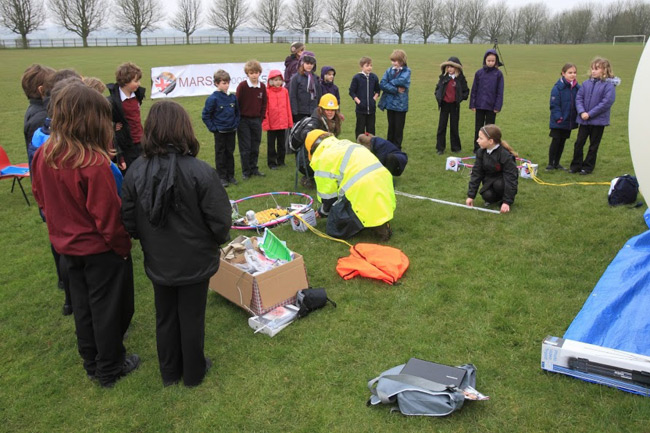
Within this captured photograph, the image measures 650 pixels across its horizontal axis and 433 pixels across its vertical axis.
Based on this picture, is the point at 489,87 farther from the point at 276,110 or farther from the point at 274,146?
the point at 274,146

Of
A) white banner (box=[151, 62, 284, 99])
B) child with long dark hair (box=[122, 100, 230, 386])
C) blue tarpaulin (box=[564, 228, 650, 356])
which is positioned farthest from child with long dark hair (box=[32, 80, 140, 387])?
white banner (box=[151, 62, 284, 99])

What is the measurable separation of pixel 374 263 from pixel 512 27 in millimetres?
99743

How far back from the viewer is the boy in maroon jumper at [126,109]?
6.22 metres

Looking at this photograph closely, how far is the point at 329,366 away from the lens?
3867 millimetres

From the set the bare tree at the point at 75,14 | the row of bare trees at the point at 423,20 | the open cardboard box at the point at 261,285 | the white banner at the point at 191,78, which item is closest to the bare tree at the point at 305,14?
the row of bare trees at the point at 423,20

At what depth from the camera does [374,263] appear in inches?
210

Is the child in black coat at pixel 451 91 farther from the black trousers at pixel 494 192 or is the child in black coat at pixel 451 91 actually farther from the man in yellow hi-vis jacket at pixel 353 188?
the man in yellow hi-vis jacket at pixel 353 188

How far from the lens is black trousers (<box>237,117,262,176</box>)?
880 centimetres

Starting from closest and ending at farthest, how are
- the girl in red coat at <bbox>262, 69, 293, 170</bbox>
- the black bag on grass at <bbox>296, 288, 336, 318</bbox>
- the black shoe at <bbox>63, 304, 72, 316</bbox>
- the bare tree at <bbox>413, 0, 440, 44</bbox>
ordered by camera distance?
the black bag on grass at <bbox>296, 288, 336, 318</bbox> → the black shoe at <bbox>63, 304, 72, 316</bbox> → the girl in red coat at <bbox>262, 69, 293, 170</bbox> → the bare tree at <bbox>413, 0, 440, 44</bbox>

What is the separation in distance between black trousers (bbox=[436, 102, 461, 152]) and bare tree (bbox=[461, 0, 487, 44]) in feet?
268

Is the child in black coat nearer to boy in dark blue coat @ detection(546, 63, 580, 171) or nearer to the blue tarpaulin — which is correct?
boy in dark blue coat @ detection(546, 63, 580, 171)

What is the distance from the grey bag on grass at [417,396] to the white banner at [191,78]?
15.8m

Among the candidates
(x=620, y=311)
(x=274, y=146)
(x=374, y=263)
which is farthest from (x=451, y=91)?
(x=620, y=311)

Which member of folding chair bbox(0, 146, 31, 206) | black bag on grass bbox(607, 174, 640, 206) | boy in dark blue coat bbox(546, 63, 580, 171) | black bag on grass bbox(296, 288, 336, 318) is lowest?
black bag on grass bbox(296, 288, 336, 318)
